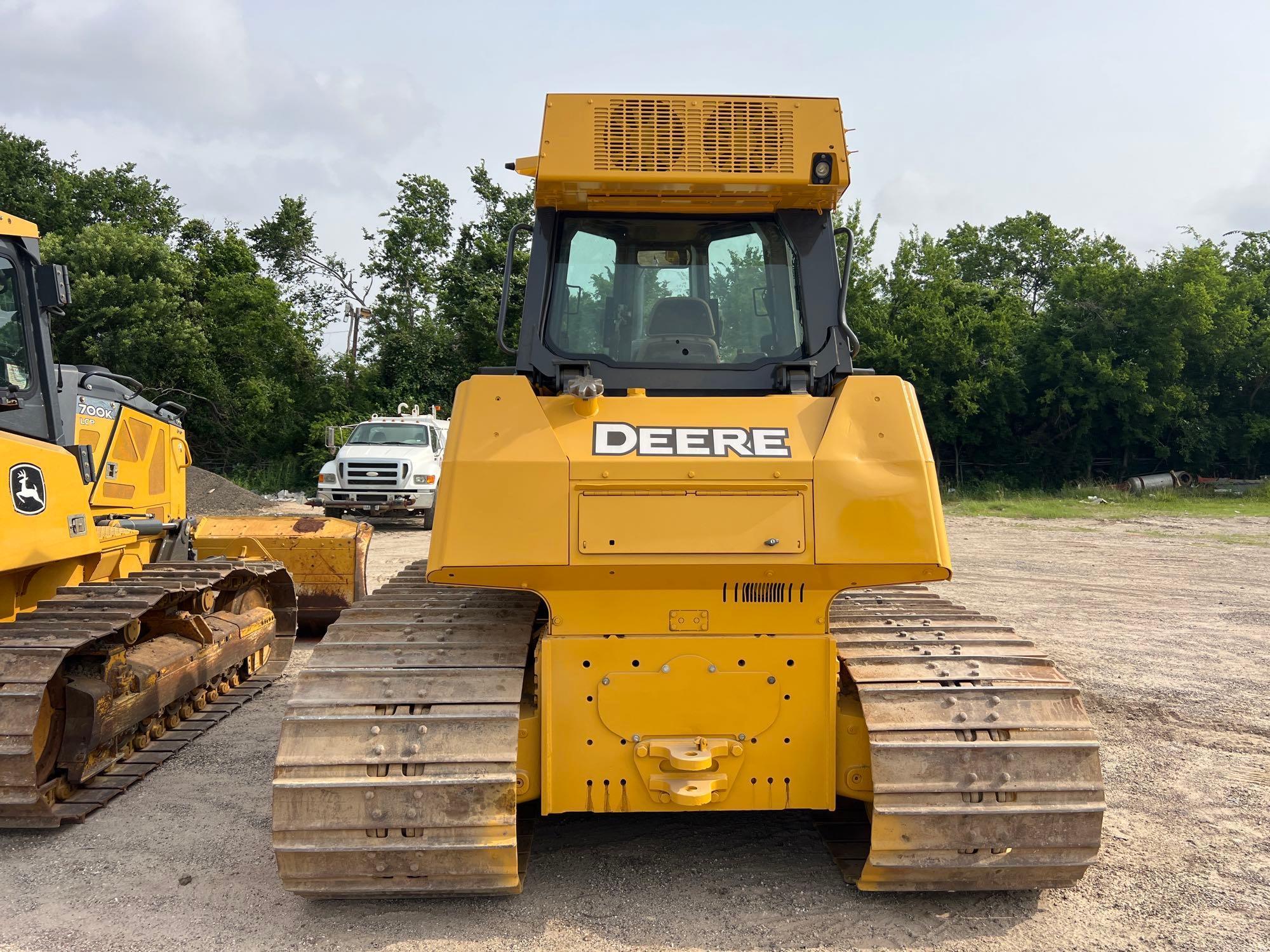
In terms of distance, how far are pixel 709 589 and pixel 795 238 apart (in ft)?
5.51

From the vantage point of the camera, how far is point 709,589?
3578 mm

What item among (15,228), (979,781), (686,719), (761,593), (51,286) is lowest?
(979,781)

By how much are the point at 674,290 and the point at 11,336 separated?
11.1ft

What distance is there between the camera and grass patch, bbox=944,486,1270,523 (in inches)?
851

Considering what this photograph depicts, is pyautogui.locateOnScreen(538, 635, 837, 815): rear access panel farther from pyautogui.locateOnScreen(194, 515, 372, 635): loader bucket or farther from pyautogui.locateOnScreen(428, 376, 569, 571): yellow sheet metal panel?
→ pyautogui.locateOnScreen(194, 515, 372, 635): loader bucket

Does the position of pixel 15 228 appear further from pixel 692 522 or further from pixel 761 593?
pixel 761 593

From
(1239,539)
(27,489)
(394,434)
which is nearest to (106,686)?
(27,489)

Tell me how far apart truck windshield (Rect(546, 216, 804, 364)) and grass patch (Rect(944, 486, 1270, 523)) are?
18.6 m

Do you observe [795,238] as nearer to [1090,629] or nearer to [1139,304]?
[1090,629]

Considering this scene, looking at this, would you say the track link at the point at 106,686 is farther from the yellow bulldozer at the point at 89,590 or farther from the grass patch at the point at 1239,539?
the grass patch at the point at 1239,539

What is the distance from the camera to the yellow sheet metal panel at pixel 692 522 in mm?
3412

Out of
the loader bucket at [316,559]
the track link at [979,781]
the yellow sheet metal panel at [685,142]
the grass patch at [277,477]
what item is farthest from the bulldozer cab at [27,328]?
the grass patch at [277,477]

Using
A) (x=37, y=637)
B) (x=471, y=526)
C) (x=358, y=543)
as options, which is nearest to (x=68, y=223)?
(x=358, y=543)

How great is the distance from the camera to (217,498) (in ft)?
70.1
